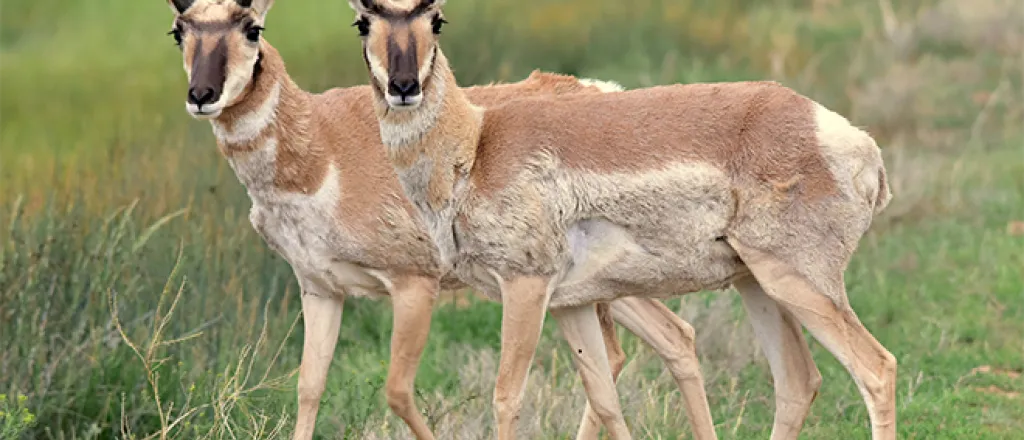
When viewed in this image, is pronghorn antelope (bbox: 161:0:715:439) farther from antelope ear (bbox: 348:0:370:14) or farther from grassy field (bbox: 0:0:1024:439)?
antelope ear (bbox: 348:0:370:14)

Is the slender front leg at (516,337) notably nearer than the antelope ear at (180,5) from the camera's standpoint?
Yes

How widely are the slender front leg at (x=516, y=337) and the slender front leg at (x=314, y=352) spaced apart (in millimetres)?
1466

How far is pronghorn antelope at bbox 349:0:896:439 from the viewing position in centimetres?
673

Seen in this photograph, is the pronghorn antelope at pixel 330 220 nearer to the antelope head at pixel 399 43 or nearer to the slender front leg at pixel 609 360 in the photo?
the slender front leg at pixel 609 360

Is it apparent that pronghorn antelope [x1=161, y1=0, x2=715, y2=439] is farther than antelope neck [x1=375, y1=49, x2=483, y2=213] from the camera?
Yes

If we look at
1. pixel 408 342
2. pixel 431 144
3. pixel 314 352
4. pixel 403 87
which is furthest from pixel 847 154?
pixel 314 352

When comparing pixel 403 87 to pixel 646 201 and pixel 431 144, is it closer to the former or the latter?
pixel 431 144

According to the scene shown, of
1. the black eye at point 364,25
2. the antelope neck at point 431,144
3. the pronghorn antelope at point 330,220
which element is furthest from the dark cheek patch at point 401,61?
the pronghorn antelope at point 330,220

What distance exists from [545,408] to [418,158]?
232 centimetres

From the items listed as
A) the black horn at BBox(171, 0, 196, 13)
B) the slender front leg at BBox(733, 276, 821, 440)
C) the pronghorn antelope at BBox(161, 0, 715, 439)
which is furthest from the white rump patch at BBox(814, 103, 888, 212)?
the black horn at BBox(171, 0, 196, 13)

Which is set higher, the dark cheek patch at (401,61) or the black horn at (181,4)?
the dark cheek patch at (401,61)

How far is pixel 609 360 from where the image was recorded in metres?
8.23

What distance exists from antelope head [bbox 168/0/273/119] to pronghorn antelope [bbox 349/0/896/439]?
0.88 meters

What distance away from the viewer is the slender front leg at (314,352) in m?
8.07
